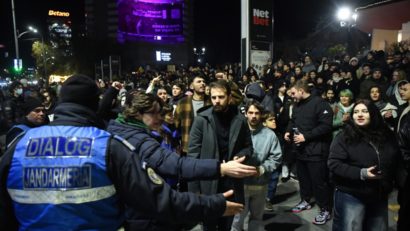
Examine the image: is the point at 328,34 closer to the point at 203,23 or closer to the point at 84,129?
the point at 84,129

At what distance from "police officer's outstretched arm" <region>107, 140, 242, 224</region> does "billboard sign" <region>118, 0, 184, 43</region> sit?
6458 cm

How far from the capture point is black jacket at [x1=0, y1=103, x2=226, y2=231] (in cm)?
195

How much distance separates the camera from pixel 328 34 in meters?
31.8

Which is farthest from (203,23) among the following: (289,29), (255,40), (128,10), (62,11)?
(255,40)

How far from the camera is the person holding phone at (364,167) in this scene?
373 centimetres

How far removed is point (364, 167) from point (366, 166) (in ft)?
0.07

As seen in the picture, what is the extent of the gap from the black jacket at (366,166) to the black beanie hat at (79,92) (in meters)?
2.73

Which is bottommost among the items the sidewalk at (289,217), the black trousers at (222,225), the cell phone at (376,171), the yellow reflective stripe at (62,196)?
the sidewalk at (289,217)

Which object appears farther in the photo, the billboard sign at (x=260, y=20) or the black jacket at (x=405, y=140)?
the billboard sign at (x=260, y=20)

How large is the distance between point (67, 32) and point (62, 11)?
28.3 feet

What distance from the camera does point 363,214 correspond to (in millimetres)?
3832

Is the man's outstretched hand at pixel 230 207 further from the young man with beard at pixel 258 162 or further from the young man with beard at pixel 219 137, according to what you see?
the young man with beard at pixel 258 162

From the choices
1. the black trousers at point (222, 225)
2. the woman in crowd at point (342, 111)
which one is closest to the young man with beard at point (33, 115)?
the black trousers at point (222, 225)

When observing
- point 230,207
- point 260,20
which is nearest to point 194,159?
point 230,207
